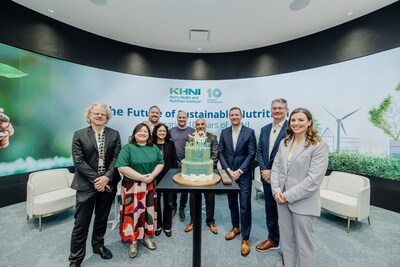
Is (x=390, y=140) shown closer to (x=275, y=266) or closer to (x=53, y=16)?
(x=275, y=266)

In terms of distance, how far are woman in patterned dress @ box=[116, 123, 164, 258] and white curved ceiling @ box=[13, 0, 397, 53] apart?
2.92m

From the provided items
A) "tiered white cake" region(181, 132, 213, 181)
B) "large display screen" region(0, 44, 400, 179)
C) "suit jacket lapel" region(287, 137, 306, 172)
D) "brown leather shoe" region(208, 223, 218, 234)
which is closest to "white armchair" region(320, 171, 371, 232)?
"large display screen" region(0, 44, 400, 179)

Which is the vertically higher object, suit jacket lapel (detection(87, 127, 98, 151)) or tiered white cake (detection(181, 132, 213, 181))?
suit jacket lapel (detection(87, 127, 98, 151))

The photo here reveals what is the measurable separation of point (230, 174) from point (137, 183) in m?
1.18

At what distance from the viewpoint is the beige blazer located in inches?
Answer: 70.8

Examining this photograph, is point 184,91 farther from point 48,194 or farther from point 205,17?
point 48,194

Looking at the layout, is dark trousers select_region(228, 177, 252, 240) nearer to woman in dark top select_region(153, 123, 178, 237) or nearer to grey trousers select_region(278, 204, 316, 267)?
grey trousers select_region(278, 204, 316, 267)

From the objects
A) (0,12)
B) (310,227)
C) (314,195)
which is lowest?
(310,227)

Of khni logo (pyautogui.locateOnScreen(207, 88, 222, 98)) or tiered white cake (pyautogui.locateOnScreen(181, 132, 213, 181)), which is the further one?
khni logo (pyautogui.locateOnScreen(207, 88, 222, 98))

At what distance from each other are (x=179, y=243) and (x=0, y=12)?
5.31 m

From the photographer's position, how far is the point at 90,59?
4.99 m

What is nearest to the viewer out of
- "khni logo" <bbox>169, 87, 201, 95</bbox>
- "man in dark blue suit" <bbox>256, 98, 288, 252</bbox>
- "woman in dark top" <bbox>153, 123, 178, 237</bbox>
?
"man in dark blue suit" <bbox>256, 98, 288, 252</bbox>

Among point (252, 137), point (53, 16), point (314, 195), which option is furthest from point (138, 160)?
point (53, 16)

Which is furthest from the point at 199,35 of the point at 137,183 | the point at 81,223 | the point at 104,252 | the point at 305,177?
the point at 104,252
